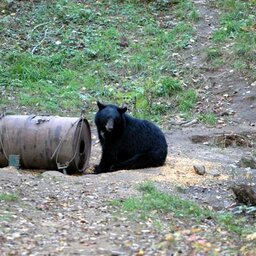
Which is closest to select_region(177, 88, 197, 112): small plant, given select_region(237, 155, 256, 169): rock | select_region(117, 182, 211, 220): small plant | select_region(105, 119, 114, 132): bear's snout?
select_region(237, 155, 256, 169): rock

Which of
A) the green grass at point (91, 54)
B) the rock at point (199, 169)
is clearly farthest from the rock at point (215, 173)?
the green grass at point (91, 54)

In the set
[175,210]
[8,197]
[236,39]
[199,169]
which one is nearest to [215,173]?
[199,169]

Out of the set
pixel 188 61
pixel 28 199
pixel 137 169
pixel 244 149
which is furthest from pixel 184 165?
pixel 188 61

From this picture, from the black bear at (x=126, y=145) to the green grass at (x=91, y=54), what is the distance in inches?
163

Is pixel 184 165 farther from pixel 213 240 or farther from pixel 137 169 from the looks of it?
pixel 213 240

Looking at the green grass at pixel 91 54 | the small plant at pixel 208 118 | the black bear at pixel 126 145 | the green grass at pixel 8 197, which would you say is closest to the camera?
the green grass at pixel 8 197

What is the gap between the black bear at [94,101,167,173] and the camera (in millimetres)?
10344

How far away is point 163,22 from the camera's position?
19.1 metres

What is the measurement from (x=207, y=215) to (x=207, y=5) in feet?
43.0

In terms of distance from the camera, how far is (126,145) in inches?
412

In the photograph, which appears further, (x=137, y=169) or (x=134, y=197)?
(x=137, y=169)

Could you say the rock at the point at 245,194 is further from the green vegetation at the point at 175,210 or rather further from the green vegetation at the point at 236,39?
the green vegetation at the point at 236,39

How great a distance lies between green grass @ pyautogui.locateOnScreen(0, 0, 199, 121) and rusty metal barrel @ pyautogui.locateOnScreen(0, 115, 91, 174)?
427cm

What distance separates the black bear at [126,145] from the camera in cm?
1034
